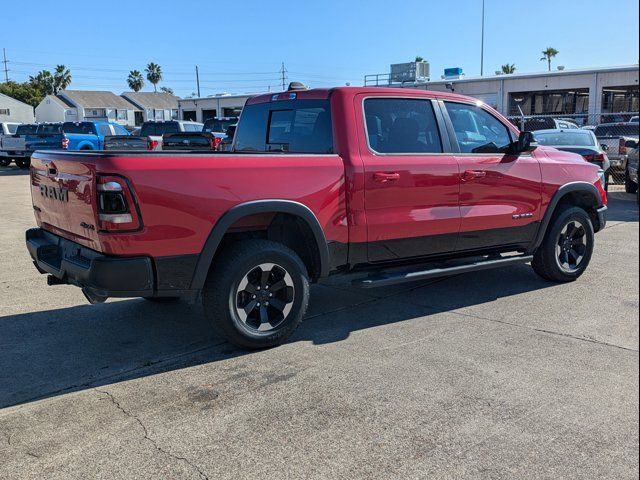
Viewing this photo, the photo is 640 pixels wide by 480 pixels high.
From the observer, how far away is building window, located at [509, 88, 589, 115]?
45.1m

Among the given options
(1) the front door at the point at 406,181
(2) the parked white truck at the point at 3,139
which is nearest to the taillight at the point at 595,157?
(1) the front door at the point at 406,181

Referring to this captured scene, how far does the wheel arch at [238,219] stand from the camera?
14.2 ft

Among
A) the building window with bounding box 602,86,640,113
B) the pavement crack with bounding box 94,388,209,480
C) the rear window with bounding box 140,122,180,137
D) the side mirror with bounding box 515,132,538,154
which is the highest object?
the building window with bounding box 602,86,640,113

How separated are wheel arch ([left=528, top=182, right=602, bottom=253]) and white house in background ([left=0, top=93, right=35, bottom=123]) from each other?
74830mm

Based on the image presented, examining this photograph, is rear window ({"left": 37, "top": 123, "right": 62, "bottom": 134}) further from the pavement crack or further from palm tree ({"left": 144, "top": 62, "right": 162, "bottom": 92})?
palm tree ({"left": 144, "top": 62, "right": 162, "bottom": 92})

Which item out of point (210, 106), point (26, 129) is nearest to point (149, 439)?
point (26, 129)

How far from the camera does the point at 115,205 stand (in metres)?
3.98

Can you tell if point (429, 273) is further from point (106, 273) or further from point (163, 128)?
point (163, 128)

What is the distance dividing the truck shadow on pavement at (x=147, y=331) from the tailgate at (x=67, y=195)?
0.91 m

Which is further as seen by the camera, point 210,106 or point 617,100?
point 210,106

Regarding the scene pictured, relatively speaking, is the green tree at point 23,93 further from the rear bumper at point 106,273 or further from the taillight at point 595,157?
the rear bumper at point 106,273

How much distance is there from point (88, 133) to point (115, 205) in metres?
22.6

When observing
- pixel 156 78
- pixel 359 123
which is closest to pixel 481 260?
pixel 359 123

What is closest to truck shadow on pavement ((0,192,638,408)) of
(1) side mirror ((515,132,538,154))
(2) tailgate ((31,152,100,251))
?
(2) tailgate ((31,152,100,251))
